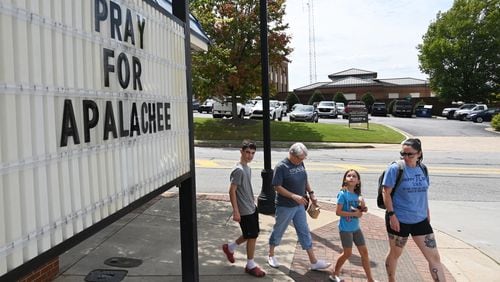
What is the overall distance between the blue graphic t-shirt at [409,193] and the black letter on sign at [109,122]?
2.94 meters

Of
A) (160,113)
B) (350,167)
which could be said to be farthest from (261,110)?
(160,113)

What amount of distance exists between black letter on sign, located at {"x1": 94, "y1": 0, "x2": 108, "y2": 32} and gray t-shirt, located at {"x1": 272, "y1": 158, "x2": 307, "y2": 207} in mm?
3029

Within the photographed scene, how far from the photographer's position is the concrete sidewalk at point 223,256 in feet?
18.2

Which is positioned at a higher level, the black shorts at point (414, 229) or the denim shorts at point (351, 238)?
the black shorts at point (414, 229)

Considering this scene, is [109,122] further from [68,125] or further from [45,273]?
[45,273]

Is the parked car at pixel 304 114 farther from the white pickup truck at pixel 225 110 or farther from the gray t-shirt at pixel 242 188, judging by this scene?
the gray t-shirt at pixel 242 188

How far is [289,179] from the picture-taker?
18.0ft

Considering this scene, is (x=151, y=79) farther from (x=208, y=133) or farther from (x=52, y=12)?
(x=208, y=133)

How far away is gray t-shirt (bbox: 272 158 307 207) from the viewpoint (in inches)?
217

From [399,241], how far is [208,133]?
19.9 meters

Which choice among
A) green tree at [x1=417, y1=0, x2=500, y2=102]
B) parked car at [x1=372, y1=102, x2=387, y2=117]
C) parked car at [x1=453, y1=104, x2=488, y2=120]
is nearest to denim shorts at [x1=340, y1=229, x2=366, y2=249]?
parked car at [x1=453, y1=104, x2=488, y2=120]

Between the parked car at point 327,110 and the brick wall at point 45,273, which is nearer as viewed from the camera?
the brick wall at point 45,273

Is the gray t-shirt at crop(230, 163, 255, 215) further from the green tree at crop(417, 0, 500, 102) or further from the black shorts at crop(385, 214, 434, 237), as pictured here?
the green tree at crop(417, 0, 500, 102)

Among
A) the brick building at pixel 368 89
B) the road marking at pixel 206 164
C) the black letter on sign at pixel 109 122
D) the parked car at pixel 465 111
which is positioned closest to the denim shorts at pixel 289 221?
the black letter on sign at pixel 109 122
